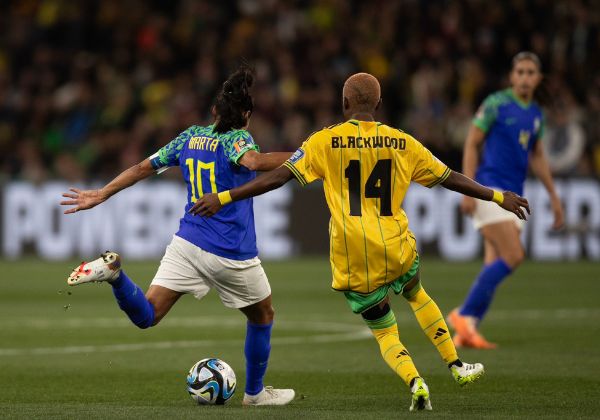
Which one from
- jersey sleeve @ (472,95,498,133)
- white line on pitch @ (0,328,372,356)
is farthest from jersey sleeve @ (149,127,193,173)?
jersey sleeve @ (472,95,498,133)

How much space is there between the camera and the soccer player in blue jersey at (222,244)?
8.02 meters

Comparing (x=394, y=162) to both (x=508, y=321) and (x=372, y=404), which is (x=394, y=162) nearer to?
(x=372, y=404)

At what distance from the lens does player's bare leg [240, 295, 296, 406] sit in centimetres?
819

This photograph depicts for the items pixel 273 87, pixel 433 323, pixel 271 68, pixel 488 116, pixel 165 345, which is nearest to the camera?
pixel 433 323

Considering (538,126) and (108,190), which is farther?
(538,126)

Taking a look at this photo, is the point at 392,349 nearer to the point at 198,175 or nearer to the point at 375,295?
the point at 375,295

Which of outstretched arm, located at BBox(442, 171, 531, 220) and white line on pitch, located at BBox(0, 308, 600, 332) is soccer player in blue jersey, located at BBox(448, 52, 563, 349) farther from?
outstretched arm, located at BBox(442, 171, 531, 220)

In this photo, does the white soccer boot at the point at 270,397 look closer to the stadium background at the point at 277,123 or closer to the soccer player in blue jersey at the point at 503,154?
the soccer player in blue jersey at the point at 503,154

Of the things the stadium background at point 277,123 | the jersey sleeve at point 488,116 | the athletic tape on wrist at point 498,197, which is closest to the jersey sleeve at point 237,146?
the athletic tape on wrist at point 498,197

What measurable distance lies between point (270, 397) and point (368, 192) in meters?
1.53

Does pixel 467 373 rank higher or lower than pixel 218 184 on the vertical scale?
lower

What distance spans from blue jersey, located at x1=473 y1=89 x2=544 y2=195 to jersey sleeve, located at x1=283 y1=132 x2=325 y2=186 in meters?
4.43

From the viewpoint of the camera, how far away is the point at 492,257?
39.0 ft

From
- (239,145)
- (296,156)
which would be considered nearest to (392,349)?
(296,156)
